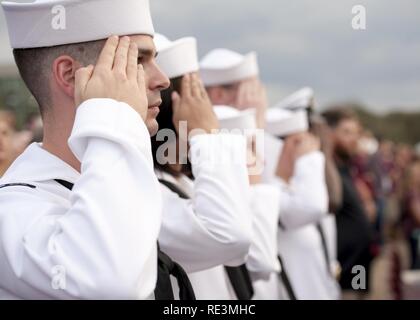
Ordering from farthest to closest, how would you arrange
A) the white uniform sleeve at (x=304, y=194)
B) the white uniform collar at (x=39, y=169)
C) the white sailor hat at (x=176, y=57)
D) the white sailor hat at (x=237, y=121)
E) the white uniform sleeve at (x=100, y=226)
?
the white uniform sleeve at (x=304, y=194) < the white sailor hat at (x=237, y=121) < the white sailor hat at (x=176, y=57) < the white uniform collar at (x=39, y=169) < the white uniform sleeve at (x=100, y=226)

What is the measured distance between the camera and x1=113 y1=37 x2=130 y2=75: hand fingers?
2193 millimetres

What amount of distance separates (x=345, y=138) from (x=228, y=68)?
10.6 feet

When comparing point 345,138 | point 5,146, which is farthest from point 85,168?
point 345,138

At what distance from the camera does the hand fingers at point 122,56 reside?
2.19 metres

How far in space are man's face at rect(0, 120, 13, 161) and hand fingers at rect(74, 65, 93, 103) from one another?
7.80 ft

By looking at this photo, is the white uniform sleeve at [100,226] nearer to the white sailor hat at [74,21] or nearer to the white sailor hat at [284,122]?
the white sailor hat at [74,21]

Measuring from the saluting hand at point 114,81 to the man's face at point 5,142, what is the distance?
2.37 metres

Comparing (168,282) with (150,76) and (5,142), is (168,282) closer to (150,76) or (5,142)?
(150,76)

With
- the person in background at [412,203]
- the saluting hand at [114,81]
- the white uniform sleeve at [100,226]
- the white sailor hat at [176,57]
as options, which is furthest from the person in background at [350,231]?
the white uniform sleeve at [100,226]

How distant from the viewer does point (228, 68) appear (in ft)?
15.9

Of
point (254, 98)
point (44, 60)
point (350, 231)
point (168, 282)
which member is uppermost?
point (44, 60)

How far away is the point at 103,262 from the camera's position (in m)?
1.93

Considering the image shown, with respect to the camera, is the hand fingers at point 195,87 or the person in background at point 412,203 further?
the person in background at point 412,203
